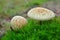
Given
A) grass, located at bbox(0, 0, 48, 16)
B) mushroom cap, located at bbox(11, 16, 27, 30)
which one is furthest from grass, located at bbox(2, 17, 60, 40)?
grass, located at bbox(0, 0, 48, 16)

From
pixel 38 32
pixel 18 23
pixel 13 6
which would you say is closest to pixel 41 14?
pixel 38 32

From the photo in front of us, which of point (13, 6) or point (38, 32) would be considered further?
point (13, 6)

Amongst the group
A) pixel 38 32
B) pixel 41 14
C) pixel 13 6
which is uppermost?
pixel 41 14

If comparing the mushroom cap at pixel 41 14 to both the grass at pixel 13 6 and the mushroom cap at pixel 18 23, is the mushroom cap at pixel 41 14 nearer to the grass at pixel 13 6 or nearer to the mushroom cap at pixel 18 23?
the mushroom cap at pixel 18 23

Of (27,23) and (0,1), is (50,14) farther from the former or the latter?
(0,1)

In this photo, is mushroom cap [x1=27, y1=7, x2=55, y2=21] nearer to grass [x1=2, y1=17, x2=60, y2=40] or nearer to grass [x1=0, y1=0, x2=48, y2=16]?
grass [x1=2, y1=17, x2=60, y2=40]

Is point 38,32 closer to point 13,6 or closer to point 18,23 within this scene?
point 18,23

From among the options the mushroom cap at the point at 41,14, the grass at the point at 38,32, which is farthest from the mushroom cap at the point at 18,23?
the mushroom cap at the point at 41,14

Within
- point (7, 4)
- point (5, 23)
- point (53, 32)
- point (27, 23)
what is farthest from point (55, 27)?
point (7, 4)
